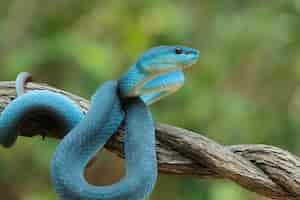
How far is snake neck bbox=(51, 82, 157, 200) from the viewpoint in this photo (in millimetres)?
1462

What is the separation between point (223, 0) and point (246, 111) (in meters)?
0.56

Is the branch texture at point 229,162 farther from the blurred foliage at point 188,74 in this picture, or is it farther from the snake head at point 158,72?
the blurred foliage at point 188,74

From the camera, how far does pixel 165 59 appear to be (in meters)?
Answer: 1.57

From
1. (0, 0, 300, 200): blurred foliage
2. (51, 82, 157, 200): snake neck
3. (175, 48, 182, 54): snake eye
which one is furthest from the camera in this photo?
(0, 0, 300, 200): blurred foliage

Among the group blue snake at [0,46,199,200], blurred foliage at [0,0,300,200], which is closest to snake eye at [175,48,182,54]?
blue snake at [0,46,199,200]

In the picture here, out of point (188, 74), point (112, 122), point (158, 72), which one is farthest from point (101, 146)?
point (188, 74)

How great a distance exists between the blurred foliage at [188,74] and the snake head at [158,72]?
4.42 ft

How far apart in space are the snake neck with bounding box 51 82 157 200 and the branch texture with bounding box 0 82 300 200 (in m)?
0.03

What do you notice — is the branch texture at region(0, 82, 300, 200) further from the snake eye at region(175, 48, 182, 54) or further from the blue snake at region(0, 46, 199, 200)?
the snake eye at region(175, 48, 182, 54)

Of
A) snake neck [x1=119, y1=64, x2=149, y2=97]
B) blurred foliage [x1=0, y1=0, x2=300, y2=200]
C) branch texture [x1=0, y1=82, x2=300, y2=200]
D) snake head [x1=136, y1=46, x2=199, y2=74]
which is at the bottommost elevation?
blurred foliage [x1=0, y1=0, x2=300, y2=200]

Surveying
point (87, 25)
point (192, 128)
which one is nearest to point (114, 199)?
point (192, 128)

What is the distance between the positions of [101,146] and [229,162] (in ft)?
0.85

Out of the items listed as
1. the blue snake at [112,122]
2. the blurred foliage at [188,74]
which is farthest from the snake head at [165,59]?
the blurred foliage at [188,74]

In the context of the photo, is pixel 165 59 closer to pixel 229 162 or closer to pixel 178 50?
pixel 178 50
